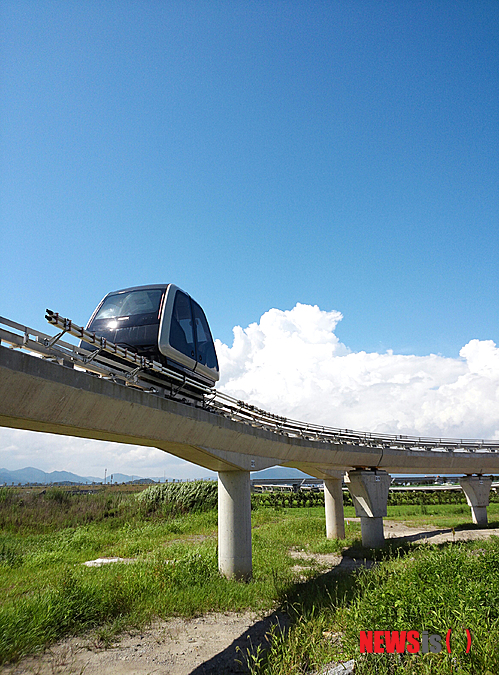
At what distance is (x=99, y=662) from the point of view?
9188 millimetres

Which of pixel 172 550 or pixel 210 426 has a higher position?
pixel 210 426

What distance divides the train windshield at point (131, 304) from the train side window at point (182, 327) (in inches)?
23.8

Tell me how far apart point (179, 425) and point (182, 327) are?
297cm

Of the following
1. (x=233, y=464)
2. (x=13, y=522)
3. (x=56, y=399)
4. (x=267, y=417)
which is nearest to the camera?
(x=56, y=399)

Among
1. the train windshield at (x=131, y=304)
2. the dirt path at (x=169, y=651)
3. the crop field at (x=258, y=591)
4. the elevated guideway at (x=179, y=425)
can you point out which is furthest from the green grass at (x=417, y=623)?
the train windshield at (x=131, y=304)

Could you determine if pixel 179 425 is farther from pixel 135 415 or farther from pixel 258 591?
pixel 258 591

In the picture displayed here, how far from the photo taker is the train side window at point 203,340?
14258 millimetres

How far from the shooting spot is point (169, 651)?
992cm

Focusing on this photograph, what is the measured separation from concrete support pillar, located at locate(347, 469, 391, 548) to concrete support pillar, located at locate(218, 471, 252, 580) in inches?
494

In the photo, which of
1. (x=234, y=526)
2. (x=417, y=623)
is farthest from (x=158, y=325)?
(x=417, y=623)

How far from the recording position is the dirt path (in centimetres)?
886

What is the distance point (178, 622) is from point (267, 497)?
38.6 metres

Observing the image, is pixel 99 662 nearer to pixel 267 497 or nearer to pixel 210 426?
pixel 210 426

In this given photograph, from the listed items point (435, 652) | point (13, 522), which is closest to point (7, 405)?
point (435, 652)
